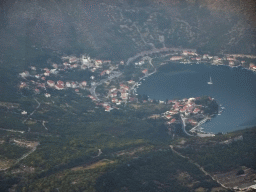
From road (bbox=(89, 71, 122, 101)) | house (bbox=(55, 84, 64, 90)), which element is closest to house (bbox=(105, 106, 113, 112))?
road (bbox=(89, 71, 122, 101))

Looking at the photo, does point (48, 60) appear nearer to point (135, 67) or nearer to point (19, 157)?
point (135, 67)

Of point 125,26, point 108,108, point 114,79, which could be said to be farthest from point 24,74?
point 125,26

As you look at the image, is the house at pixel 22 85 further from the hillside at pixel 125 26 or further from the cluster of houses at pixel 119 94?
the cluster of houses at pixel 119 94

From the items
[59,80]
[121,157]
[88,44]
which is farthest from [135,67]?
[121,157]

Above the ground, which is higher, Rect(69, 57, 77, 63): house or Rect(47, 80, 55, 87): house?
Rect(69, 57, 77, 63): house

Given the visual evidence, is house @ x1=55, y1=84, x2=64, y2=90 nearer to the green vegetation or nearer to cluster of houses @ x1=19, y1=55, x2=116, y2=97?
cluster of houses @ x1=19, y1=55, x2=116, y2=97

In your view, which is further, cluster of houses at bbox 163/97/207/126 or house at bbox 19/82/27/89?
house at bbox 19/82/27/89
